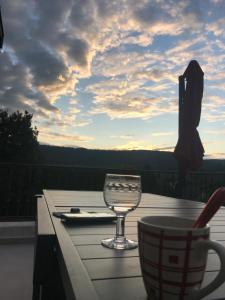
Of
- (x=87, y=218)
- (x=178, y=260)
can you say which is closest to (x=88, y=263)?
(x=178, y=260)

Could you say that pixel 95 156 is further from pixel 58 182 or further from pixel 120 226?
pixel 120 226

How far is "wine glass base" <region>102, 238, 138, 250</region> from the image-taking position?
0.81 m

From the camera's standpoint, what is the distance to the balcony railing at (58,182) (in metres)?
4.31

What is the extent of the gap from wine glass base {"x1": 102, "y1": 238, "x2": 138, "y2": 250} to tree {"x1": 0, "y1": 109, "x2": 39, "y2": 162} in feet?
20.3

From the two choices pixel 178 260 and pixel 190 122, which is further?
pixel 190 122

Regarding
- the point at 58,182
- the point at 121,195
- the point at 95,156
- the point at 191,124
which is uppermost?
the point at 191,124

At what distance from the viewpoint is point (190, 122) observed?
3637mm

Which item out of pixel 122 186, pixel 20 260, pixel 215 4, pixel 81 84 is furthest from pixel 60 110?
pixel 122 186

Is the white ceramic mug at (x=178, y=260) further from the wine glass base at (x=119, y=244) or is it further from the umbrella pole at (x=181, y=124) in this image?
the umbrella pole at (x=181, y=124)

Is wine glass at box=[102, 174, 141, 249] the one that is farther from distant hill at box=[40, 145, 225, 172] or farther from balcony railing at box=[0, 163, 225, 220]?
distant hill at box=[40, 145, 225, 172]

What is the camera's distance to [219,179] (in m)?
4.80

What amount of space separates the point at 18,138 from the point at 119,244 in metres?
6.41

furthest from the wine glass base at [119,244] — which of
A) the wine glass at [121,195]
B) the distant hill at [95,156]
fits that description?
the distant hill at [95,156]

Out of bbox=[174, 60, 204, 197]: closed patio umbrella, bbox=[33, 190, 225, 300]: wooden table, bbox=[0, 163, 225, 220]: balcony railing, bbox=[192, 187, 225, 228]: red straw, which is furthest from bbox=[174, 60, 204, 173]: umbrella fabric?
bbox=[192, 187, 225, 228]: red straw
